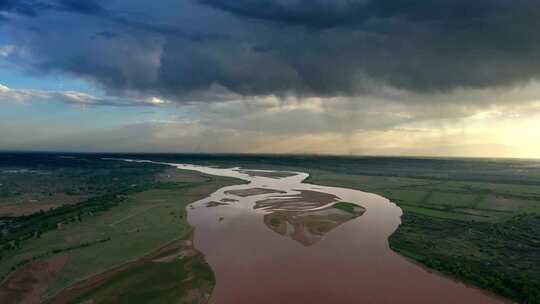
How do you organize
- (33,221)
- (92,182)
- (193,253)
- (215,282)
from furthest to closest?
1. (92,182)
2. (33,221)
3. (193,253)
4. (215,282)


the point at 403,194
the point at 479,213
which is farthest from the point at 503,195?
the point at 479,213

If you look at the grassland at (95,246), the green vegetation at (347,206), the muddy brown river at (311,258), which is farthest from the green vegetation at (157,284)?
the green vegetation at (347,206)

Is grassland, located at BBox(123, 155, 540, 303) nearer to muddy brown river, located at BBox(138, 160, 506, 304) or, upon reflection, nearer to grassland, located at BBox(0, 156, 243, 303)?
muddy brown river, located at BBox(138, 160, 506, 304)

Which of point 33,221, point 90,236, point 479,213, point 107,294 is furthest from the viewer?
point 479,213

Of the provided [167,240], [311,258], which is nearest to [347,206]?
[311,258]

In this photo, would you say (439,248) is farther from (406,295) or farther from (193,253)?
(193,253)

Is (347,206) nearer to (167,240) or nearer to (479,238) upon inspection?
(479,238)

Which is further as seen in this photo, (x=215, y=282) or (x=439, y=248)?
(x=439, y=248)
